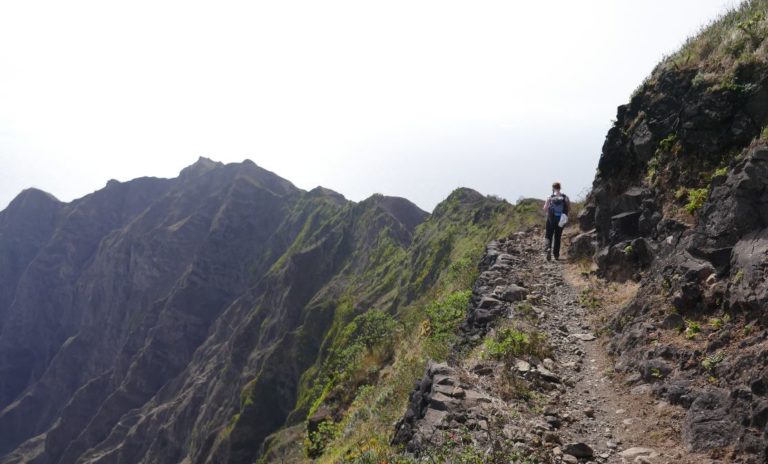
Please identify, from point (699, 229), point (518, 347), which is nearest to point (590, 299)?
point (518, 347)

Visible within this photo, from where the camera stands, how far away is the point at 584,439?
7996mm

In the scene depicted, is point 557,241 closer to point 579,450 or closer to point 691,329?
point 691,329

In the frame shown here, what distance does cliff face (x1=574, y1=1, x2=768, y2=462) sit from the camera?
293 inches

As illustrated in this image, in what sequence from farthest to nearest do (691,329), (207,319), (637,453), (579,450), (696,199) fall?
(207,319), (696,199), (691,329), (579,450), (637,453)

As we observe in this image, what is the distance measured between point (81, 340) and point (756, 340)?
716 ft

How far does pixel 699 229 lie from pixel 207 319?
536ft

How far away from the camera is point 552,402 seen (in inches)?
367

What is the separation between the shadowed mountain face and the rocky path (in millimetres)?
41112

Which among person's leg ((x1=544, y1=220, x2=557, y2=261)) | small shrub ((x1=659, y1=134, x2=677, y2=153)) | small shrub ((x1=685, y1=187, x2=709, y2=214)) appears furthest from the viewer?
person's leg ((x1=544, y1=220, x2=557, y2=261))

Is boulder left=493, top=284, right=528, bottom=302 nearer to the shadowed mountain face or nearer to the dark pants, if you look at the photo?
the dark pants

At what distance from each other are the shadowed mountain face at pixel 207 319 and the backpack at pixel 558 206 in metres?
36.1

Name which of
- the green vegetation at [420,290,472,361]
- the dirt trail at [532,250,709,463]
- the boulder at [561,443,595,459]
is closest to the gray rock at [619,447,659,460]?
the dirt trail at [532,250,709,463]

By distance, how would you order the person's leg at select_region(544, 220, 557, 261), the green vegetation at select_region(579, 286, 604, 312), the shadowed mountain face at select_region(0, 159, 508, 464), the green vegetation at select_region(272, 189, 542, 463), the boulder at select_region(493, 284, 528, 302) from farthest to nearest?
the shadowed mountain face at select_region(0, 159, 508, 464)
the person's leg at select_region(544, 220, 557, 261)
the boulder at select_region(493, 284, 528, 302)
the green vegetation at select_region(272, 189, 542, 463)
the green vegetation at select_region(579, 286, 604, 312)

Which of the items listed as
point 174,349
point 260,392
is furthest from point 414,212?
point 174,349
